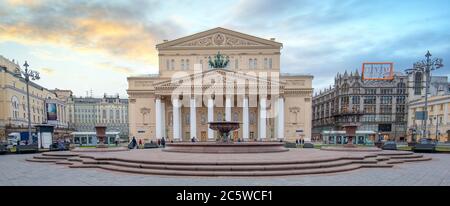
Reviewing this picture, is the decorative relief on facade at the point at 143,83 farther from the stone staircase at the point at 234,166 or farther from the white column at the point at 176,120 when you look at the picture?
the stone staircase at the point at 234,166

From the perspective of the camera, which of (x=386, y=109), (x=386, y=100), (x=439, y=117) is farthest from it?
(x=386, y=100)

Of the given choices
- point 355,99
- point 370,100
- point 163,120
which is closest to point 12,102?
point 163,120

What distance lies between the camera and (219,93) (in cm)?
4550

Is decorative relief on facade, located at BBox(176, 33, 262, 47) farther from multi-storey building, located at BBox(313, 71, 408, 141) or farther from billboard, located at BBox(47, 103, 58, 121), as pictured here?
multi-storey building, located at BBox(313, 71, 408, 141)

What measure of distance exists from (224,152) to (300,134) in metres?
38.2

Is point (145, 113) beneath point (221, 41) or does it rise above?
beneath

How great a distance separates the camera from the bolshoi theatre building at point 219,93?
4547cm

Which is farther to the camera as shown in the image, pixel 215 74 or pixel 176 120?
pixel 176 120

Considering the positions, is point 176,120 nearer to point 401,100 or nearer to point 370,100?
point 370,100

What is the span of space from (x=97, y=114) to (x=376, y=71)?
335ft

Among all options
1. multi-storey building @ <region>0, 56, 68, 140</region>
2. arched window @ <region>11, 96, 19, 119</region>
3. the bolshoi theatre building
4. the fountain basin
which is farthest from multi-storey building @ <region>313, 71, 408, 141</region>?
arched window @ <region>11, 96, 19, 119</region>
